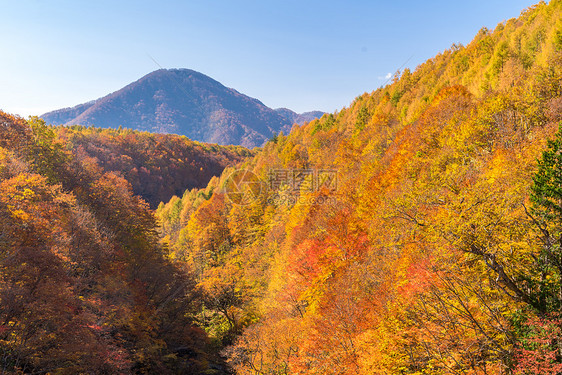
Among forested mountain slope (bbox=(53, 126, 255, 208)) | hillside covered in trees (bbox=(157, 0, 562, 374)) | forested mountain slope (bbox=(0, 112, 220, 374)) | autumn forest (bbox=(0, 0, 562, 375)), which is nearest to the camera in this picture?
hillside covered in trees (bbox=(157, 0, 562, 374))

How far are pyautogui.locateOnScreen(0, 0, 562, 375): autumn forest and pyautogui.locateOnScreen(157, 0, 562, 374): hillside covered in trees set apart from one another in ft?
0.45

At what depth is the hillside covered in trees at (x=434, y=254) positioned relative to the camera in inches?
490

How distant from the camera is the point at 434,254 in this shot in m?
15.8

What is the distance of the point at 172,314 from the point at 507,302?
33239mm

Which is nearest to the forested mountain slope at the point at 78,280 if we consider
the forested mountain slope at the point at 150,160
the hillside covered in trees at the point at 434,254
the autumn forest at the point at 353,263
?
the autumn forest at the point at 353,263

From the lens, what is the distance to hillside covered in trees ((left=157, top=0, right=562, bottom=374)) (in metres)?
12.4

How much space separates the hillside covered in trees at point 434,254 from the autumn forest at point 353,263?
0.14 m

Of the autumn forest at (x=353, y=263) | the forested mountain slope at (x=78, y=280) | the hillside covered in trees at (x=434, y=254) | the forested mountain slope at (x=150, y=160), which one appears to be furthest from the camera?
the forested mountain slope at (x=150, y=160)

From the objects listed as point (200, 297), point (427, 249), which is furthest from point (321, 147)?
point (427, 249)

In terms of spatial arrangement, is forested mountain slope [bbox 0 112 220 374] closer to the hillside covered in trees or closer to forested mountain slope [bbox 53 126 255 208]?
the hillside covered in trees

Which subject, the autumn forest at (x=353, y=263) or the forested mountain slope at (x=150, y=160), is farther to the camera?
the forested mountain slope at (x=150, y=160)

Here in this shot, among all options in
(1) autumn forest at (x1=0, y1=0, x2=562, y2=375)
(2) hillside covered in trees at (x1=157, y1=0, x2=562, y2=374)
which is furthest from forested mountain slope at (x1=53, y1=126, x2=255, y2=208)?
(2) hillside covered in trees at (x1=157, y1=0, x2=562, y2=374)

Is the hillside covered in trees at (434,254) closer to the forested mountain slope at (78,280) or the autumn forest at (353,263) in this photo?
the autumn forest at (353,263)

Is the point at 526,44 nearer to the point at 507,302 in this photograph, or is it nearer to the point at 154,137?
the point at 507,302
